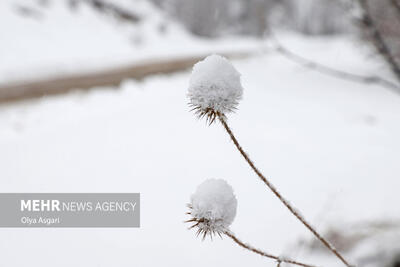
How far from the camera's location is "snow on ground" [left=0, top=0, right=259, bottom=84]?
12.2 metres

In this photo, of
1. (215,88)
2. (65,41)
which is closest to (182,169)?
(215,88)

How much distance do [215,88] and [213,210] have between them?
0.38 m

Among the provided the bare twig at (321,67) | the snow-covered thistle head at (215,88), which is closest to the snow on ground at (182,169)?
the bare twig at (321,67)

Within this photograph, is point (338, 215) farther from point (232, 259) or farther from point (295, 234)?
point (232, 259)

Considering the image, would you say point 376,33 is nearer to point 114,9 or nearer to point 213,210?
point 213,210

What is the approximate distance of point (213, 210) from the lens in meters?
0.96

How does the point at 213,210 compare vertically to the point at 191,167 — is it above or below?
below

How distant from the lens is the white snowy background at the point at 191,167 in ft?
8.15

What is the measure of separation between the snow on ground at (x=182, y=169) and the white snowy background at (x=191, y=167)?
0.6 inches

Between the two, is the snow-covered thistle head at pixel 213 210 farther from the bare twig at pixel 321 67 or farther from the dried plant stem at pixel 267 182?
the bare twig at pixel 321 67

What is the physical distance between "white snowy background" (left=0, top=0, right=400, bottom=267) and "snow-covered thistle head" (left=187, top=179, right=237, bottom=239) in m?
1.46

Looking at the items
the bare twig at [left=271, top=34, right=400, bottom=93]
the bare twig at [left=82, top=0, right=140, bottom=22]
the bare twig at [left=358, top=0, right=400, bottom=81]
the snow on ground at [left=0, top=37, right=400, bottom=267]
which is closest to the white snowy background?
the snow on ground at [left=0, top=37, right=400, bottom=267]

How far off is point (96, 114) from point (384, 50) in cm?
579

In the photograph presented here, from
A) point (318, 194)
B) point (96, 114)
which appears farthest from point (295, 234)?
point (96, 114)
